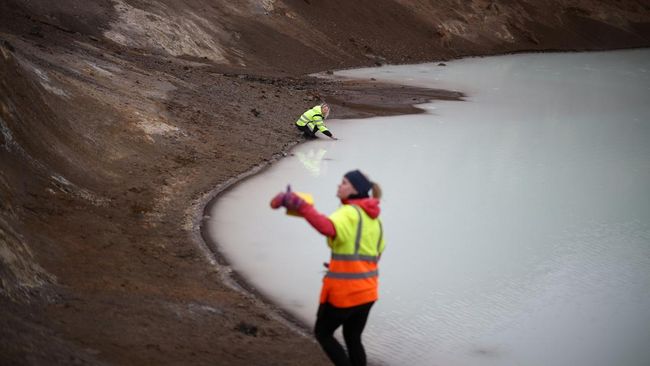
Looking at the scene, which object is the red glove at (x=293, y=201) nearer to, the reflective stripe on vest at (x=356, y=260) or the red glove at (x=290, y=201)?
the red glove at (x=290, y=201)

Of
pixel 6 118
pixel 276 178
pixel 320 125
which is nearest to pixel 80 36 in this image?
pixel 320 125

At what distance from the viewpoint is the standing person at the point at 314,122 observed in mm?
16922

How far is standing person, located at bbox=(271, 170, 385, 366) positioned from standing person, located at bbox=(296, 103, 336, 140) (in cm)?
1117

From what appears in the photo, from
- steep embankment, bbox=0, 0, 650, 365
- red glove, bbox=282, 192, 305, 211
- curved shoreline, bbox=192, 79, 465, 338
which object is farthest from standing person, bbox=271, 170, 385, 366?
curved shoreline, bbox=192, 79, 465, 338

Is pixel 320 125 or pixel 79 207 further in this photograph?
pixel 320 125

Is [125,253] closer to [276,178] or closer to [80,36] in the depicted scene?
[276,178]

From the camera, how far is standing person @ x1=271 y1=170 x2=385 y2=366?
562cm

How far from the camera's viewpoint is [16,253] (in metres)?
7.47

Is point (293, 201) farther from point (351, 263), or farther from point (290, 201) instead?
point (351, 263)

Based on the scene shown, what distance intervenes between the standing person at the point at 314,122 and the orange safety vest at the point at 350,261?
36.9 feet

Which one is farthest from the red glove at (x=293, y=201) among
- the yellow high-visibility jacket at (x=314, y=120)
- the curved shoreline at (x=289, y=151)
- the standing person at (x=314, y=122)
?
the yellow high-visibility jacket at (x=314, y=120)

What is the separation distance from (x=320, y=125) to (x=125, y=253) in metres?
8.37

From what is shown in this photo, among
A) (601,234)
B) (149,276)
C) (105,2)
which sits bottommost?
(149,276)

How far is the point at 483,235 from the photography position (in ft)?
36.9
